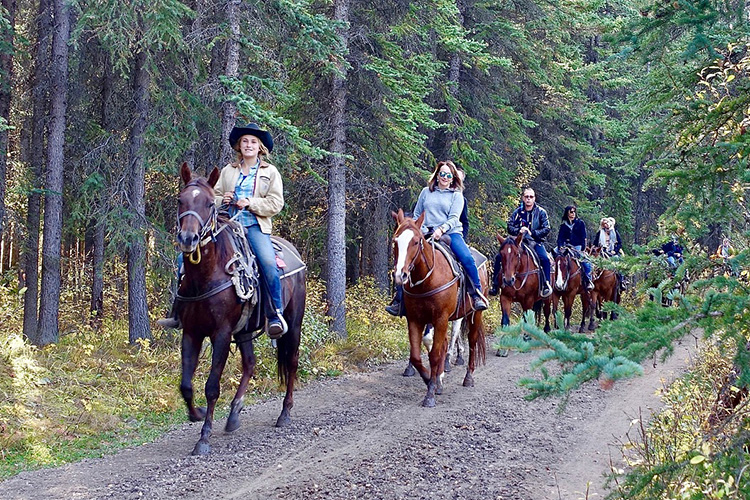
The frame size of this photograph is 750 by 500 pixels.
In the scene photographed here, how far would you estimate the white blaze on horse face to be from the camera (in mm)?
8477

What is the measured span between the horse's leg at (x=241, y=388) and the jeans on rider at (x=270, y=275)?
0.56 meters

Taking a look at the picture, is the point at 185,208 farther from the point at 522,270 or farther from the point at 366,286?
the point at 366,286

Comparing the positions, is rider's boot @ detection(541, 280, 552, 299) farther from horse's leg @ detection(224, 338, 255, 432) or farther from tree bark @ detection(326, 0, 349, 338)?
horse's leg @ detection(224, 338, 255, 432)

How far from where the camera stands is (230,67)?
1104 cm

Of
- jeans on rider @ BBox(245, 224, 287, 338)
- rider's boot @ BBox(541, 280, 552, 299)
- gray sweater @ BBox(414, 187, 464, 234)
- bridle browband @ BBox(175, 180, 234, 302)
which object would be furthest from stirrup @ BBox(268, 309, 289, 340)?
rider's boot @ BBox(541, 280, 552, 299)

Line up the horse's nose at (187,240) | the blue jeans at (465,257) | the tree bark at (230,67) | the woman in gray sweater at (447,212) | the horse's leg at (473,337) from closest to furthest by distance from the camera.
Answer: the horse's nose at (187,240) < the woman in gray sweater at (447,212) < the blue jeans at (465,257) < the horse's leg at (473,337) < the tree bark at (230,67)

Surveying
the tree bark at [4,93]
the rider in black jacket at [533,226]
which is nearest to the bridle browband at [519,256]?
the rider in black jacket at [533,226]

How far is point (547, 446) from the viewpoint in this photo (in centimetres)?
743

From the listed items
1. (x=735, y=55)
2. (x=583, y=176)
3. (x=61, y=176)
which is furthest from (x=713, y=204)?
(x=583, y=176)

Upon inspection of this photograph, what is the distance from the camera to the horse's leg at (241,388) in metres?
8.00

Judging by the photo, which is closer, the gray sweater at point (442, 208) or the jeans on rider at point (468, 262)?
the gray sweater at point (442, 208)

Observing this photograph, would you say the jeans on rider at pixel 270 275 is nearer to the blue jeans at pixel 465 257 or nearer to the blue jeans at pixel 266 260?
the blue jeans at pixel 266 260

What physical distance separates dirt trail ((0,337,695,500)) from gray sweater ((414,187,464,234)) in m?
2.60

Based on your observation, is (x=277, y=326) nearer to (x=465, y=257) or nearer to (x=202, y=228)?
(x=202, y=228)
